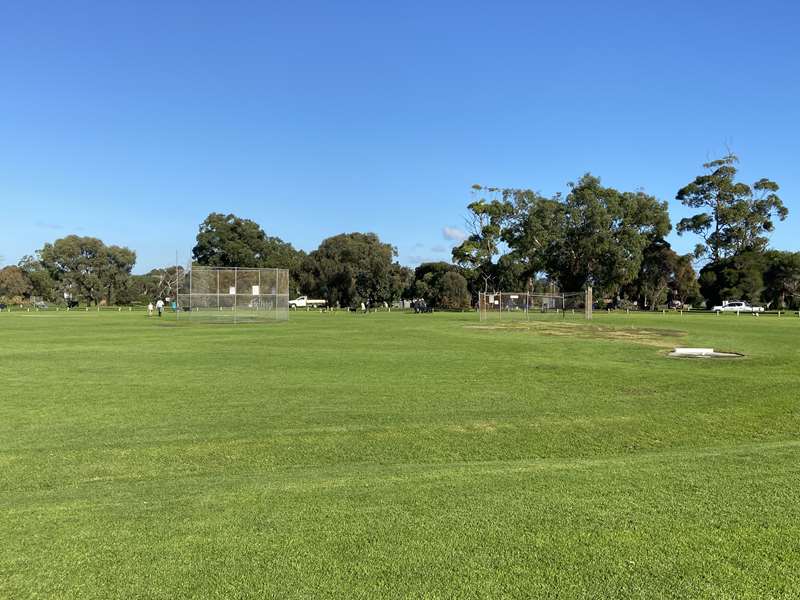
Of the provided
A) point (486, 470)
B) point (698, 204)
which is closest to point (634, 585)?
point (486, 470)

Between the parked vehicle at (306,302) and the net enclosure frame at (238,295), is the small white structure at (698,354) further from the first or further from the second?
the parked vehicle at (306,302)

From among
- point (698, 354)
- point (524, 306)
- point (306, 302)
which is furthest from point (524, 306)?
point (306, 302)

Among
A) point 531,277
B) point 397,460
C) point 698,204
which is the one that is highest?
point 698,204

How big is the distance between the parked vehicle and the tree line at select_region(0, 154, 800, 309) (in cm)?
202

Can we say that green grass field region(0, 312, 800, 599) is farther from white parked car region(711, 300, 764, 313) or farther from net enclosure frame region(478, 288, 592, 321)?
white parked car region(711, 300, 764, 313)

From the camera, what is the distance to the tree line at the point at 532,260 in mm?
69375

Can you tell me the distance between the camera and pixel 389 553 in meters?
3.94

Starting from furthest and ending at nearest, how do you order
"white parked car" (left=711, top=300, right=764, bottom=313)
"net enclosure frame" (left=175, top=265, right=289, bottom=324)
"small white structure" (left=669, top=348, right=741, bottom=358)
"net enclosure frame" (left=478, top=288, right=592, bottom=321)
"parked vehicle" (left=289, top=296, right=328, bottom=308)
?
"parked vehicle" (left=289, top=296, right=328, bottom=308) < "white parked car" (left=711, top=300, right=764, bottom=313) < "net enclosure frame" (left=478, top=288, right=592, bottom=321) < "net enclosure frame" (left=175, top=265, right=289, bottom=324) < "small white structure" (left=669, top=348, right=741, bottom=358)

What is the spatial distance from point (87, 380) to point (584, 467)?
35.0 ft

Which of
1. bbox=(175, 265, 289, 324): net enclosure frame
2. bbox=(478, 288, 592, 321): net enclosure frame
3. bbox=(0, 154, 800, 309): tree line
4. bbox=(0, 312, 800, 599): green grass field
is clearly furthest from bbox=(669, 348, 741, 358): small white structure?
bbox=(0, 154, 800, 309): tree line

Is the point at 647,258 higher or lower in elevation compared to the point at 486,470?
higher

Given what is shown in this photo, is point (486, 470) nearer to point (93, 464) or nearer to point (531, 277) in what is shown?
point (93, 464)

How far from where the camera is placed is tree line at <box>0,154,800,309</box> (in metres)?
69.4

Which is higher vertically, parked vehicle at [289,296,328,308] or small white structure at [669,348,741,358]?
parked vehicle at [289,296,328,308]
